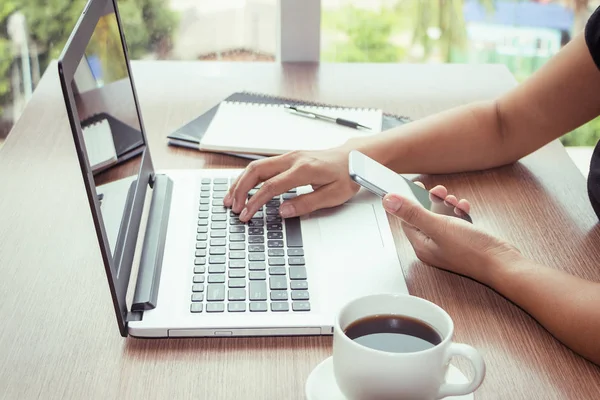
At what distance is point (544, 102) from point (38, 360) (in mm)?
788

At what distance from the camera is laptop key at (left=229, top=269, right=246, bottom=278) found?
803 mm

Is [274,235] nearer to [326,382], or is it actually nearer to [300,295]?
[300,295]

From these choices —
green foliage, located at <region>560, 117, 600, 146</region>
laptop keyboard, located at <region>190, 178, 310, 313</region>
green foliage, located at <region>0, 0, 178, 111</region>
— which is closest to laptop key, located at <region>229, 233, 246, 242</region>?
laptop keyboard, located at <region>190, 178, 310, 313</region>

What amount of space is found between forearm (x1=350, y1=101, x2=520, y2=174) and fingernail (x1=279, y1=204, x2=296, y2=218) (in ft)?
0.54

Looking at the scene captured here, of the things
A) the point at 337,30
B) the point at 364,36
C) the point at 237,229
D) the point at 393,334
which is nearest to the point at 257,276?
the point at 237,229

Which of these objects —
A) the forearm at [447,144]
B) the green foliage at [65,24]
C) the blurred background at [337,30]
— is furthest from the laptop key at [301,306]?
the green foliage at [65,24]

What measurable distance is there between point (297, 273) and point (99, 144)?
0.84ft

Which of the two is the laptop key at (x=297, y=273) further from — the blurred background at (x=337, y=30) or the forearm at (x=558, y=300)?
the blurred background at (x=337, y=30)

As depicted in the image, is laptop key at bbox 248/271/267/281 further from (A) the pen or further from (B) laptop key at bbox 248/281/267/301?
(A) the pen

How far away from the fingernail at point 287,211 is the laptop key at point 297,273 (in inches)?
5.1

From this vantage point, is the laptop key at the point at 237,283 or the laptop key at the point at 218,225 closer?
the laptop key at the point at 237,283

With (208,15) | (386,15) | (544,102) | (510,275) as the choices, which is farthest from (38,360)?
(386,15)

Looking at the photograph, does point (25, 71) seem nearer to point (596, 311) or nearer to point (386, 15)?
point (386, 15)

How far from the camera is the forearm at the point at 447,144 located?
1.05 metres
